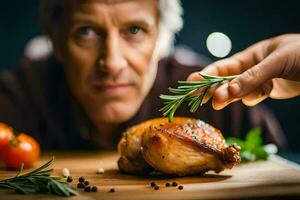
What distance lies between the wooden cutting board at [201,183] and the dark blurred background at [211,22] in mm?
1154

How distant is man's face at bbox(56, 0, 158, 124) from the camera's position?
2836 mm

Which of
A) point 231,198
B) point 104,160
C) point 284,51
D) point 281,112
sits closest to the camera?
point 231,198

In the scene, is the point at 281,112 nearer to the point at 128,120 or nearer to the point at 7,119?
the point at 128,120

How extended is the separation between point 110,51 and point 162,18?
47cm

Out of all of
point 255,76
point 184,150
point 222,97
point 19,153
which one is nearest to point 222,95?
point 222,97

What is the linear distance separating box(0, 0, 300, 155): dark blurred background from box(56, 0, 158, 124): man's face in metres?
0.34

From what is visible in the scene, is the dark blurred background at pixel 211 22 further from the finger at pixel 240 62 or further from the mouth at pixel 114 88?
the finger at pixel 240 62

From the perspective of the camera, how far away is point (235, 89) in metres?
1.76

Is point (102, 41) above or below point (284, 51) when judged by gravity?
above

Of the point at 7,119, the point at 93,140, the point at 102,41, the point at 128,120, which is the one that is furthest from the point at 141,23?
the point at 7,119

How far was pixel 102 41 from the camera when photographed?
9.34ft

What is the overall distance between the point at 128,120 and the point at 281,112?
1061 mm

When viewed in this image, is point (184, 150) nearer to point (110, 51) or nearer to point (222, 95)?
point (222, 95)

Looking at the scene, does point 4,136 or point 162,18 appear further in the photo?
point 162,18
